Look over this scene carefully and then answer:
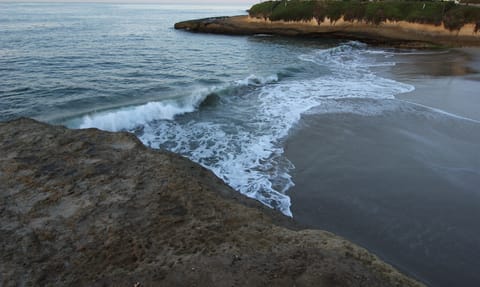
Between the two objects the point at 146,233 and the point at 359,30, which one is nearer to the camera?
the point at 146,233

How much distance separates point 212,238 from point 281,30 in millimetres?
38651

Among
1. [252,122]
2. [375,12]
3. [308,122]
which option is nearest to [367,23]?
[375,12]

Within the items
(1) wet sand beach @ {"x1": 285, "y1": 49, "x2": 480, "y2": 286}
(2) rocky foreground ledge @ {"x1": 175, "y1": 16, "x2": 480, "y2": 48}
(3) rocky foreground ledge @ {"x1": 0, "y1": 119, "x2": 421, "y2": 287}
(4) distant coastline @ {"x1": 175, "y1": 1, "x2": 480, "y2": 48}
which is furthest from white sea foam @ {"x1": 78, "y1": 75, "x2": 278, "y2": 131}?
(4) distant coastline @ {"x1": 175, "y1": 1, "x2": 480, "y2": 48}

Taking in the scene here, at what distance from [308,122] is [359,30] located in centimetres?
2857

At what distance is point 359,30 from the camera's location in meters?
34.5

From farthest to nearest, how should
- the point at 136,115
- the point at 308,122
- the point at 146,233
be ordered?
the point at 136,115 < the point at 308,122 < the point at 146,233

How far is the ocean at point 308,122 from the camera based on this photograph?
18.2 ft

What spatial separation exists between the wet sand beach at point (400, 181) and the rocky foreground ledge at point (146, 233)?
1.45m

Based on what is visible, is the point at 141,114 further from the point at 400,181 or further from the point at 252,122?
the point at 400,181

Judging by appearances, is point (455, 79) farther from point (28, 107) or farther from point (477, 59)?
point (28, 107)

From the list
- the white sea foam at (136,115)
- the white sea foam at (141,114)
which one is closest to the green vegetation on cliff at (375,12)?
the white sea foam at (141,114)

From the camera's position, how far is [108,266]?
10.7ft

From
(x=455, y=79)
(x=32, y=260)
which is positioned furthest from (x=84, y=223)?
(x=455, y=79)

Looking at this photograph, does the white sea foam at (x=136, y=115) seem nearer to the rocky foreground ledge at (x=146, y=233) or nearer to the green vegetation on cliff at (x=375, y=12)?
the rocky foreground ledge at (x=146, y=233)
